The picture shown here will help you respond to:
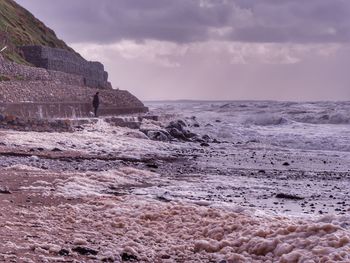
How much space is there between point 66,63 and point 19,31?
263 inches

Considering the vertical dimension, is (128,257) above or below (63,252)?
below

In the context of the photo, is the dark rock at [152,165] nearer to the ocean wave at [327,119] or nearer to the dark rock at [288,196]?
the dark rock at [288,196]

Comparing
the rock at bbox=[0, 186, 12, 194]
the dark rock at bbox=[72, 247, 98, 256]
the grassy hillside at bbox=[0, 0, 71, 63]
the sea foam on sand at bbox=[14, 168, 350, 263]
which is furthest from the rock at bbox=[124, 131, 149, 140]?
the dark rock at bbox=[72, 247, 98, 256]

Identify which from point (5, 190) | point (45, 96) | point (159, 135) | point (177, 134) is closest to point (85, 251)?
point (5, 190)

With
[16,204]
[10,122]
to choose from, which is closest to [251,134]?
[10,122]

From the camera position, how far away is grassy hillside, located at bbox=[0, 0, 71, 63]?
39.5m

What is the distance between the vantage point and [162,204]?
9.62 meters

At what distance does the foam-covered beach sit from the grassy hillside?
65.4 ft

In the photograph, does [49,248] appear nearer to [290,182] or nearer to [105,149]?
[290,182]

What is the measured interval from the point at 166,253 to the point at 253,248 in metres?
0.93

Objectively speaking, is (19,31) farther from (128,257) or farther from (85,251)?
(128,257)

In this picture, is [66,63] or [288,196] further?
[66,63]

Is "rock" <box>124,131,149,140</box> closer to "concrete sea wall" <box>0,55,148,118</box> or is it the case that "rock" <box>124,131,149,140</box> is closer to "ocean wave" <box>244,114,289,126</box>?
"concrete sea wall" <box>0,55,148,118</box>

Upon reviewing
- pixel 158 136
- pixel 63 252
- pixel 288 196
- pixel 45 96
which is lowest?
pixel 288 196
